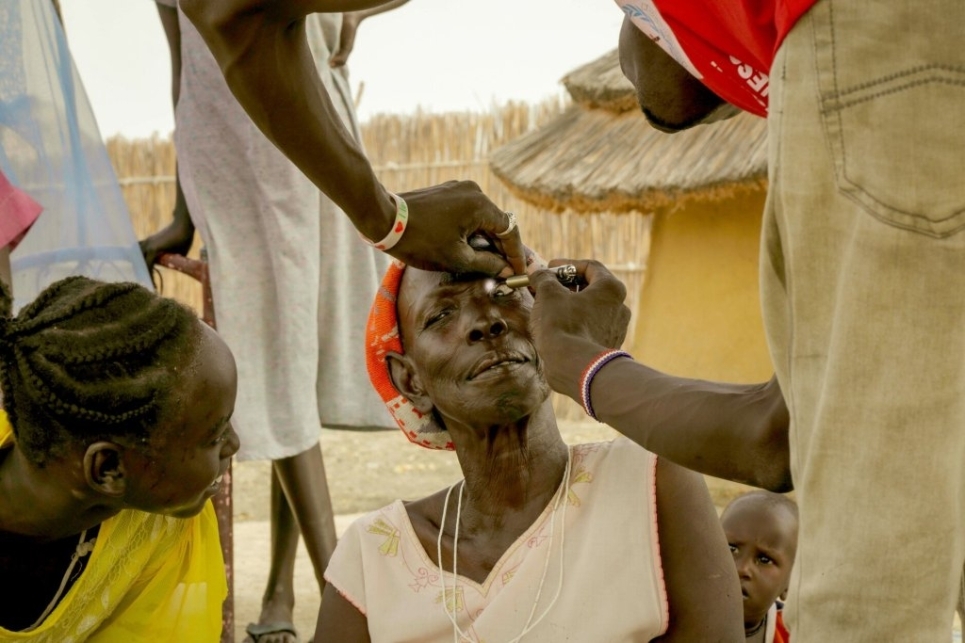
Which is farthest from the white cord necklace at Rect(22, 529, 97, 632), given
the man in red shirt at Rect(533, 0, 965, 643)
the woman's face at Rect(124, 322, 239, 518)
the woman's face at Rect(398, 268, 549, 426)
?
the man in red shirt at Rect(533, 0, 965, 643)

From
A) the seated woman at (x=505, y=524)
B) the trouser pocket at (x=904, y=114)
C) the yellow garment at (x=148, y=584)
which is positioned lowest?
the yellow garment at (x=148, y=584)

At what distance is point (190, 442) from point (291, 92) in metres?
0.79

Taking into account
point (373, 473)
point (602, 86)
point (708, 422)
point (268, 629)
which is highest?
point (602, 86)

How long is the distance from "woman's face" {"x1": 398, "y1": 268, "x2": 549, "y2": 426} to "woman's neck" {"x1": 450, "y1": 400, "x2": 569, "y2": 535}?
0.05 m

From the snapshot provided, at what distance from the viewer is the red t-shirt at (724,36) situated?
1.49 m

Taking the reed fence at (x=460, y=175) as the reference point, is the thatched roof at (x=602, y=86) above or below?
above

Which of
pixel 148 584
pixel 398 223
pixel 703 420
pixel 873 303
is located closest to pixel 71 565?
pixel 148 584

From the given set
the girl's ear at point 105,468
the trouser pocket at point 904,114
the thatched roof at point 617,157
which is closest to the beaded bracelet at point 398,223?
the girl's ear at point 105,468

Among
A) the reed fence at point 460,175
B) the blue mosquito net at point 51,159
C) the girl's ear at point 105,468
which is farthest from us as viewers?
the reed fence at point 460,175

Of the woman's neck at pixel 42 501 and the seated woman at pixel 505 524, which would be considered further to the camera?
the woman's neck at pixel 42 501

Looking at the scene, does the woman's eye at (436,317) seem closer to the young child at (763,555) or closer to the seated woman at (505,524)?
the seated woman at (505,524)

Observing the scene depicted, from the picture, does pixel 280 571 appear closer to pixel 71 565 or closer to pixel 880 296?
pixel 71 565

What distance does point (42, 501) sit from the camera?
2582mm

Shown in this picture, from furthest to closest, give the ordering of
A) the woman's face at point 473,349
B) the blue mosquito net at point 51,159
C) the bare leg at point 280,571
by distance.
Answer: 1. the bare leg at point 280,571
2. the blue mosquito net at point 51,159
3. the woman's face at point 473,349
